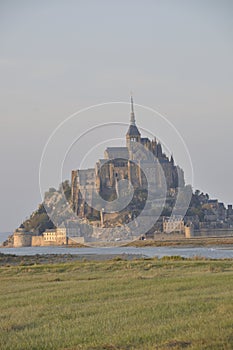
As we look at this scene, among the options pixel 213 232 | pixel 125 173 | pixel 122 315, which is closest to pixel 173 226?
pixel 213 232

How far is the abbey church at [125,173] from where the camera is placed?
172 meters

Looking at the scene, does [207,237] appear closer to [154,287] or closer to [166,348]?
[154,287]

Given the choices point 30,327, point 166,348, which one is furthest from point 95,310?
point 166,348

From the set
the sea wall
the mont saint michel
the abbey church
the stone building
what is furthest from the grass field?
the abbey church

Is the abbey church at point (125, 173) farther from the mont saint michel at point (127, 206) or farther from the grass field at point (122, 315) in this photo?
the grass field at point (122, 315)

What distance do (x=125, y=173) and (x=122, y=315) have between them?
551 ft

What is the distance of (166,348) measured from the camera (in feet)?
34.4

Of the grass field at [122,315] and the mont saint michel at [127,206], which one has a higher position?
the mont saint michel at [127,206]

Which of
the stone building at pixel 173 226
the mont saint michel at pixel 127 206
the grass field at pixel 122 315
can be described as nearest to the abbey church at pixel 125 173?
the mont saint michel at pixel 127 206

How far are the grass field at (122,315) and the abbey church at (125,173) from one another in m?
150

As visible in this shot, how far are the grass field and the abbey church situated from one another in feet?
491

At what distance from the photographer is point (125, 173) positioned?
182 meters

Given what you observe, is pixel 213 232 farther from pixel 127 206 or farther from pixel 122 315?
pixel 122 315

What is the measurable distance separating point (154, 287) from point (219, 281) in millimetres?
2408
